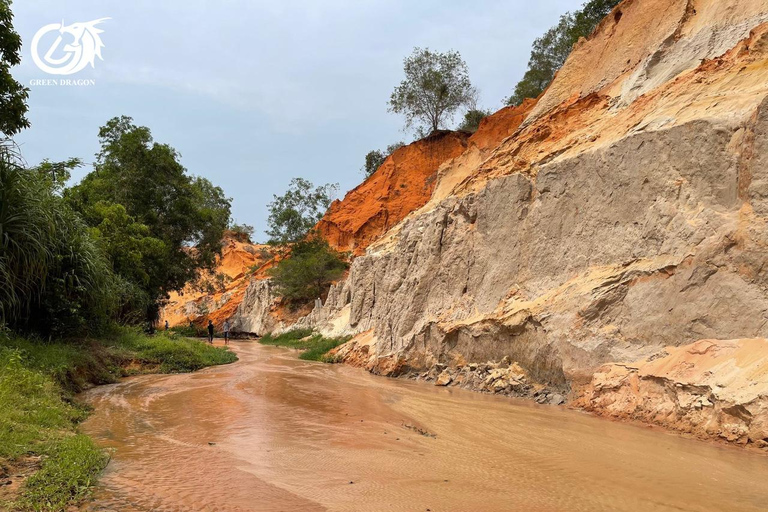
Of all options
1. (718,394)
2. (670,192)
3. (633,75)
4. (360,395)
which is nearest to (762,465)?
(718,394)

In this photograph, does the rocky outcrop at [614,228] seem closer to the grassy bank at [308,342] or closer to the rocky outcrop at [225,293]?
the grassy bank at [308,342]

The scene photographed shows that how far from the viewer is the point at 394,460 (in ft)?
19.3

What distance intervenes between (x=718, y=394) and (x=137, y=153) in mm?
24729

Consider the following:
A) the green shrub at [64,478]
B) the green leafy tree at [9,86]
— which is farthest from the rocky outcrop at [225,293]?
the green shrub at [64,478]

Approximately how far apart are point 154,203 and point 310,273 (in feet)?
43.8

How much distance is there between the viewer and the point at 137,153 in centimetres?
2462

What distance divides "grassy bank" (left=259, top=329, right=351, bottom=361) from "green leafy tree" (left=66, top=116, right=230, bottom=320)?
21.6 feet

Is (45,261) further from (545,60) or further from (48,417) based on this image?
(545,60)

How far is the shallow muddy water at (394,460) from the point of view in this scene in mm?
4570

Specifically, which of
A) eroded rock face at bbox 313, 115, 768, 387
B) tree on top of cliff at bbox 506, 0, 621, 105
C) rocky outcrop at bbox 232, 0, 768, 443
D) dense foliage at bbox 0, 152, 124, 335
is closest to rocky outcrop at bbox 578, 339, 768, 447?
rocky outcrop at bbox 232, 0, 768, 443

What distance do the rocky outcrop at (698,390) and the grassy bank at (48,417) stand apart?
7463 millimetres

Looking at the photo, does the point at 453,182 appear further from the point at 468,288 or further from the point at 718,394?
the point at 718,394

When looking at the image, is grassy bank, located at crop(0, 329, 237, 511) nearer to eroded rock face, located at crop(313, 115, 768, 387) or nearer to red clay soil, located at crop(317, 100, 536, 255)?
eroded rock face, located at crop(313, 115, 768, 387)

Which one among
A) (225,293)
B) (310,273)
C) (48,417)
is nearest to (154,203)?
(310,273)
